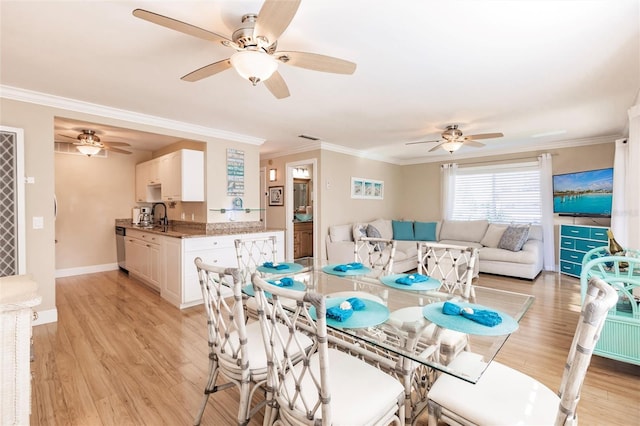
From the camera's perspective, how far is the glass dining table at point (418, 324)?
135 centimetres

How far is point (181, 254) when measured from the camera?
3586mm

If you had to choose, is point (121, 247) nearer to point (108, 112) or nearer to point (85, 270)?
point (85, 270)

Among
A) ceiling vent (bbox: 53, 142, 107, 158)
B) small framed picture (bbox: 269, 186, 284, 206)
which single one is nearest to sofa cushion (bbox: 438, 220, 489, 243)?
small framed picture (bbox: 269, 186, 284, 206)

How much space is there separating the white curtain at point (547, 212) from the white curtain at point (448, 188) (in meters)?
1.62

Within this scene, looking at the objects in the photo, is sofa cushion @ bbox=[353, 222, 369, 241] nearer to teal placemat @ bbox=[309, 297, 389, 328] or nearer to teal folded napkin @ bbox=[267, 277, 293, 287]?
teal folded napkin @ bbox=[267, 277, 293, 287]

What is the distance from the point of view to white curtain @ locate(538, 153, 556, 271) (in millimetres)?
5422

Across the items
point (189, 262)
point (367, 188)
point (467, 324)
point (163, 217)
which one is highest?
point (367, 188)

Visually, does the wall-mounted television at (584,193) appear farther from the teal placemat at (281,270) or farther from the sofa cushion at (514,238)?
the teal placemat at (281,270)

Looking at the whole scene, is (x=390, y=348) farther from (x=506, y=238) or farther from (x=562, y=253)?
(x=562, y=253)

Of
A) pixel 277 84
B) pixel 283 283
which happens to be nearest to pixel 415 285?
pixel 283 283

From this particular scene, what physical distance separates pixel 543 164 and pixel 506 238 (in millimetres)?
1664

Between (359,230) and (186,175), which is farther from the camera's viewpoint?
(359,230)

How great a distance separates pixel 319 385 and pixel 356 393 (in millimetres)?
251

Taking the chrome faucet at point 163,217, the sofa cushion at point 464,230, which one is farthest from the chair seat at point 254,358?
the sofa cushion at point 464,230
